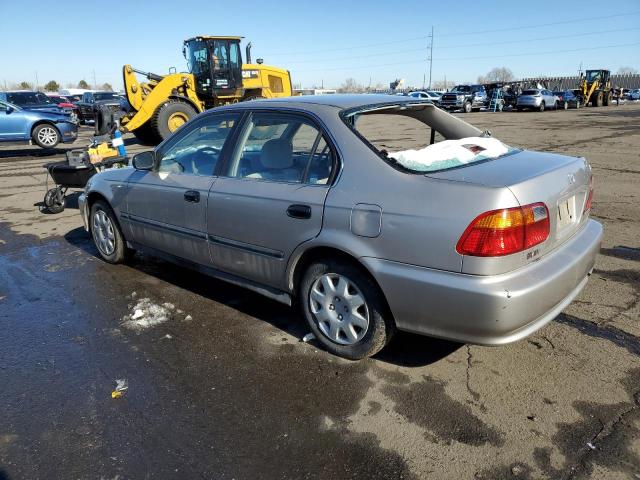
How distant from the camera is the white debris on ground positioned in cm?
383

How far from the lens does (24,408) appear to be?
9.26 ft

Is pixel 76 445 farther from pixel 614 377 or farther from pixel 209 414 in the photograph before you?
pixel 614 377

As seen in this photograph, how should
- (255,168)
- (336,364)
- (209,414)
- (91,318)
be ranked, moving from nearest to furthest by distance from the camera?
(209,414) < (336,364) < (255,168) < (91,318)

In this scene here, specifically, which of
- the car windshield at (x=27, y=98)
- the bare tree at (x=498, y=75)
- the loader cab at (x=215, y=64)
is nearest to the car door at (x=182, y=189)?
the loader cab at (x=215, y=64)

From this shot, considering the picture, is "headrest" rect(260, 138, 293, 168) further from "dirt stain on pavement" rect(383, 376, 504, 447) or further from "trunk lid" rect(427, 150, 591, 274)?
"dirt stain on pavement" rect(383, 376, 504, 447)

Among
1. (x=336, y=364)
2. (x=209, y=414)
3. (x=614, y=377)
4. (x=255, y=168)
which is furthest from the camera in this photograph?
(x=255, y=168)

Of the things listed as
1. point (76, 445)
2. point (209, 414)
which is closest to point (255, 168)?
point (209, 414)

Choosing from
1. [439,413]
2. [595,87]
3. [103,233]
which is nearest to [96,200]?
[103,233]

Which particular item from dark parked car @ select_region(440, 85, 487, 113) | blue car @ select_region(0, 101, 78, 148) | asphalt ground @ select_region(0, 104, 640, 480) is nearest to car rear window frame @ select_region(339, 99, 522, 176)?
asphalt ground @ select_region(0, 104, 640, 480)

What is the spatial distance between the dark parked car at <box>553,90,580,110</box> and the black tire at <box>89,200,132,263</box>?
38.2 metres

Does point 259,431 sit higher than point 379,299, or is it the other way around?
point 379,299

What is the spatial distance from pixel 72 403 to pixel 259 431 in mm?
1171

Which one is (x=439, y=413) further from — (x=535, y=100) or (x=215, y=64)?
(x=535, y=100)

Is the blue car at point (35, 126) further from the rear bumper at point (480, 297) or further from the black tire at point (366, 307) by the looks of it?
the rear bumper at point (480, 297)
